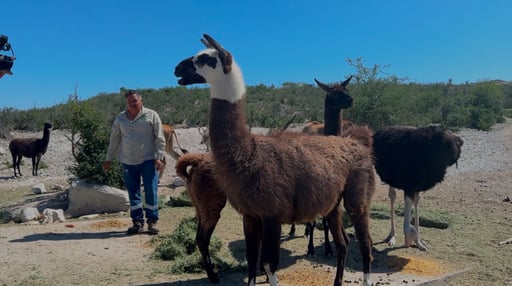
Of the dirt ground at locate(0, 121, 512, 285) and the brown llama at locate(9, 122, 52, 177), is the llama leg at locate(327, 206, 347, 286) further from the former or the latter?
the brown llama at locate(9, 122, 52, 177)

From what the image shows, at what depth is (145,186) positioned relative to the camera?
7797 mm

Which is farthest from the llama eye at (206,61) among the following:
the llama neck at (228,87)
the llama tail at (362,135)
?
the llama tail at (362,135)

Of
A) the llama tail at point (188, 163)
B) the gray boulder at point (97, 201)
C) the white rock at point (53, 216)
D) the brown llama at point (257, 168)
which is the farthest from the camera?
the gray boulder at point (97, 201)

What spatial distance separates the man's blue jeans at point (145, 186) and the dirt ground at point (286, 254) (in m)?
0.39

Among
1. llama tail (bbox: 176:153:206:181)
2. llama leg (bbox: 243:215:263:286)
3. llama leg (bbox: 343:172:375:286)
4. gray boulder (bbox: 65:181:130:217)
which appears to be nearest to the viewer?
llama leg (bbox: 243:215:263:286)

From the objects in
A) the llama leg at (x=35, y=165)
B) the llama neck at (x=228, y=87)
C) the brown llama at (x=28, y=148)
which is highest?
the llama neck at (x=228, y=87)

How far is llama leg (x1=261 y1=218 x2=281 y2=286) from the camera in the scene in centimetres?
457

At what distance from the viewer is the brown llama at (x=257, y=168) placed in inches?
179

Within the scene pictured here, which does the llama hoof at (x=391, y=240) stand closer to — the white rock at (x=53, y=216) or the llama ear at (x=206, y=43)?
the llama ear at (x=206, y=43)

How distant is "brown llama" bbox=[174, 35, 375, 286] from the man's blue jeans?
3228 millimetres

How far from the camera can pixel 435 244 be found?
7746mm

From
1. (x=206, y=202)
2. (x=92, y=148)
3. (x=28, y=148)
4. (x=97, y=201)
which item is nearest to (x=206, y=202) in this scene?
(x=206, y=202)

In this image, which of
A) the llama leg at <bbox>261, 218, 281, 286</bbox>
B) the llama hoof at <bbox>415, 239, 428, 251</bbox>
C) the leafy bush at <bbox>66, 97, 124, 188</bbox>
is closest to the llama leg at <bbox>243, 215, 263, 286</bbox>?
the llama leg at <bbox>261, 218, 281, 286</bbox>

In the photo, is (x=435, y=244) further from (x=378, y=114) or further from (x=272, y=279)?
(x=378, y=114)
